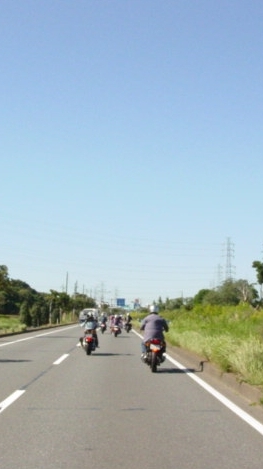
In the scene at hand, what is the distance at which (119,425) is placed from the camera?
10391 mm

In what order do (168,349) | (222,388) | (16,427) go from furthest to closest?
(168,349) < (222,388) < (16,427)

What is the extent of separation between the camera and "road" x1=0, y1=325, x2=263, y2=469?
8.03 m

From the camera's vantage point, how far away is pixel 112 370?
1975 centimetres

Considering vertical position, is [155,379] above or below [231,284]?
below

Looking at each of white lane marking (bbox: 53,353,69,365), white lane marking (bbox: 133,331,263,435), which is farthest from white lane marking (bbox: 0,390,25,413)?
white lane marking (bbox: 53,353,69,365)

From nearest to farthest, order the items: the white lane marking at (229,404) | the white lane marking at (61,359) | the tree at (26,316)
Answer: the white lane marking at (229,404) → the white lane marking at (61,359) → the tree at (26,316)

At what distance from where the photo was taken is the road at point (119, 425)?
803cm

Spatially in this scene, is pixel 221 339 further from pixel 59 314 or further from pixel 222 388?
pixel 59 314

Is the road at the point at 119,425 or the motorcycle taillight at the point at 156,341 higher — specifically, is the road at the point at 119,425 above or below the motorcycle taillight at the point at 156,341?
below

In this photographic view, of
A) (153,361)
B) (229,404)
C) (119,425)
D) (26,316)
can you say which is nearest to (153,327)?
(153,361)

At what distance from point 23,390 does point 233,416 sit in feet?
16.4

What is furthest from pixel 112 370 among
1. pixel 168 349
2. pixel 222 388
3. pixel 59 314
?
pixel 59 314

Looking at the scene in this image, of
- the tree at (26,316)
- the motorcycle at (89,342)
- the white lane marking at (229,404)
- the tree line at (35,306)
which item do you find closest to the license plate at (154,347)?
the white lane marking at (229,404)

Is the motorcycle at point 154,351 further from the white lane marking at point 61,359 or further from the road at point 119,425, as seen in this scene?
the white lane marking at point 61,359
